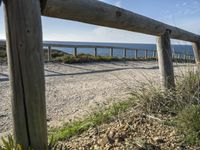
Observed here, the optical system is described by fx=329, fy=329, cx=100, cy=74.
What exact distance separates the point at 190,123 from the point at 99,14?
1380mm

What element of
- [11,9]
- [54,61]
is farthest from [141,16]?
[54,61]

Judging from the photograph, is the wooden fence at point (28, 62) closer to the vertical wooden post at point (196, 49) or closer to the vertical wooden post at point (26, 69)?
the vertical wooden post at point (26, 69)

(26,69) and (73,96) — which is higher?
(26,69)

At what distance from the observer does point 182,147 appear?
306 cm

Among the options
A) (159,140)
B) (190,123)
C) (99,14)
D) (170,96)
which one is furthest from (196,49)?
(99,14)

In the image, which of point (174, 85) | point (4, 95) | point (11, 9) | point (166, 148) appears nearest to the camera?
point (11, 9)

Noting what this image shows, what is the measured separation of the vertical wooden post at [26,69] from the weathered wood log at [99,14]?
0.19 meters

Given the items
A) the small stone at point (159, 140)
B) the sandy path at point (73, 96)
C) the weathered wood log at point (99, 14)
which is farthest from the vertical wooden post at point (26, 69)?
the sandy path at point (73, 96)

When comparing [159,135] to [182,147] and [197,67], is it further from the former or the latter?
[197,67]

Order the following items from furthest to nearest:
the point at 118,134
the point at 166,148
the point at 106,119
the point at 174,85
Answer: the point at 174,85
the point at 106,119
the point at 118,134
the point at 166,148

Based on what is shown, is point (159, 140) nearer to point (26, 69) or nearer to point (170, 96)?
point (170, 96)

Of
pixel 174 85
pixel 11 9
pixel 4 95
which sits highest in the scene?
pixel 11 9

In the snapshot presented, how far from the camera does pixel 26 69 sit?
2.21 meters

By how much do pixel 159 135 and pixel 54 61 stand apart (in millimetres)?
11118
